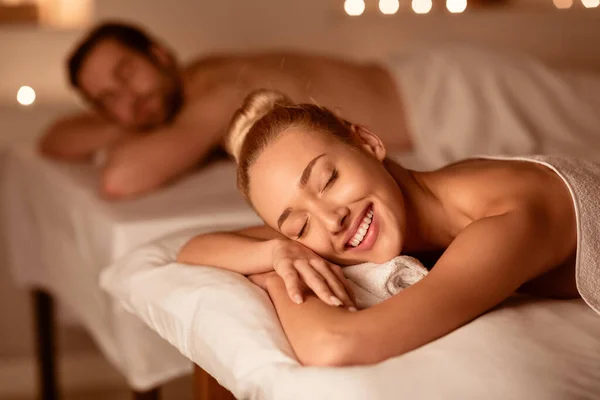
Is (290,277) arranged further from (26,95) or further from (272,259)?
(26,95)

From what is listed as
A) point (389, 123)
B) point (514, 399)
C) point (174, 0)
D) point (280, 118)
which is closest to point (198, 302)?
point (280, 118)

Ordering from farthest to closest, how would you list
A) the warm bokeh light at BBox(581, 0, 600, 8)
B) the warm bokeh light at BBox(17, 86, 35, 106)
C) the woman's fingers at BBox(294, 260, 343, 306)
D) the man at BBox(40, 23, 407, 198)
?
1. the warm bokeh light at BBox(581, 0, 600, 8)
2. the warm bokeh light at BBox(17, 86, 35, 106)
3. the man at BBox(40, 23, 407, 198)
4. the woman's fingers at BBox(294, 260, 343, 306)

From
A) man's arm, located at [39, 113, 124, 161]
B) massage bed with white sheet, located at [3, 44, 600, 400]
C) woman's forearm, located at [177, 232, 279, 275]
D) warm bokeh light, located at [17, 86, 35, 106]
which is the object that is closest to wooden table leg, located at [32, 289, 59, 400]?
massage bed with white sheet, located at [3, 44, 600, 400]

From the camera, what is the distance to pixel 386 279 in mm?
1008

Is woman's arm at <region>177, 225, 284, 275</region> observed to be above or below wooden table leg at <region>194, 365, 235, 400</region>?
above

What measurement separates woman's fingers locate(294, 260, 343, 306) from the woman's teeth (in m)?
0.06

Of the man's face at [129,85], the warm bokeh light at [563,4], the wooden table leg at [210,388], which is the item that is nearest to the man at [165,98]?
the man's face at [129,85]

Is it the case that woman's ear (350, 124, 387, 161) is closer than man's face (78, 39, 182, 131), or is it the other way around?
woman's ear (350, 124, 387, 161)

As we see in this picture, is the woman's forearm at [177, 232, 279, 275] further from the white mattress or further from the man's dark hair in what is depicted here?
the man's dark hair

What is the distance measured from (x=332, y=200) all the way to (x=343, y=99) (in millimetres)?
1190

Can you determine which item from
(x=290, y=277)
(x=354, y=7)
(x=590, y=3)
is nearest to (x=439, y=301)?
(x=290, y=277)

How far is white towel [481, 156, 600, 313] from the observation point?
3.41 ft

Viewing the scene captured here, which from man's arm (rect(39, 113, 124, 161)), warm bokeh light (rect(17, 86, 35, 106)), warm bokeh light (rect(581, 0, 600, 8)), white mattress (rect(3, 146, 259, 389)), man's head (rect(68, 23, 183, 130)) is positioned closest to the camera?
white mattress (rect(3, 146, 259, 389))

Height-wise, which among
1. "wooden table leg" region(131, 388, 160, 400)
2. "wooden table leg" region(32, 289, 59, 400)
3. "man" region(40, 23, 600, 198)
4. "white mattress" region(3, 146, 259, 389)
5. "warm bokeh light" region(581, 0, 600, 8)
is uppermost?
"warm bokeh light" region(581, 0, 600, 8)
